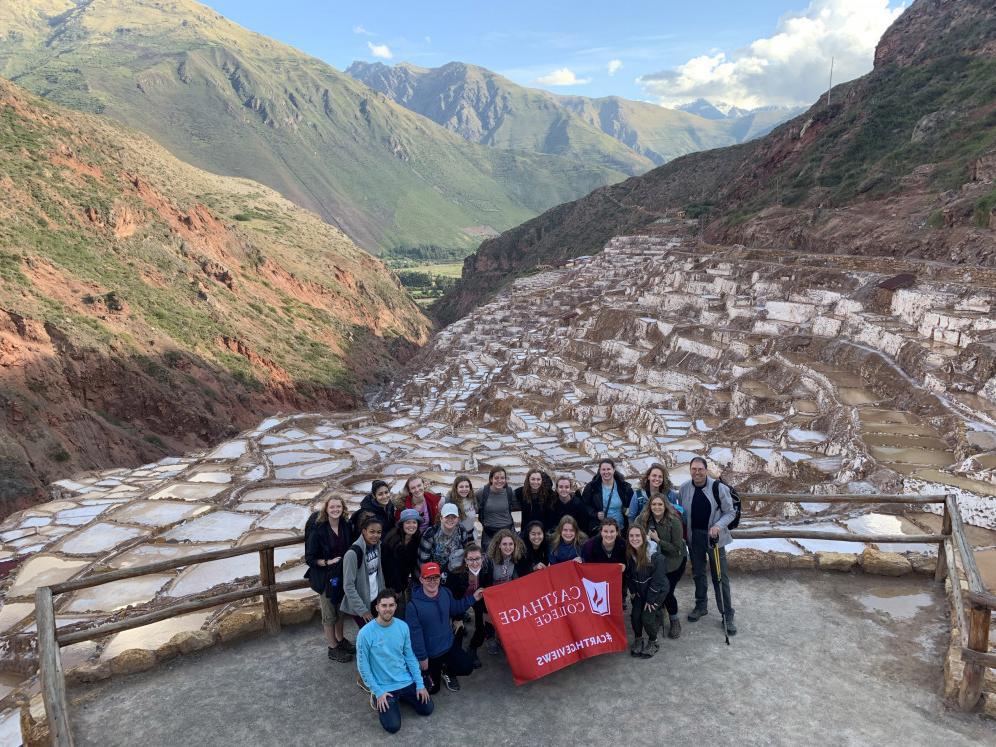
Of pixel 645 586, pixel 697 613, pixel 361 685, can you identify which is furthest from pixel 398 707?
pixel 697 613

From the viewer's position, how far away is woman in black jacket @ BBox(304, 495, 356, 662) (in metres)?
5.24

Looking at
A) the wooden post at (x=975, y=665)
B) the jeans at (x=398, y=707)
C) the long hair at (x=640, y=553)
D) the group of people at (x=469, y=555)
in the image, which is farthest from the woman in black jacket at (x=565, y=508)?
the wooden post at (x=975, y=665)

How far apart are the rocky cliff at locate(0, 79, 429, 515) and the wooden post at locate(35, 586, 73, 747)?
1231cm

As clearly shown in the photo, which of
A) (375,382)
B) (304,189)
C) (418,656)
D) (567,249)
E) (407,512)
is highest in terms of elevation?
(304,189)

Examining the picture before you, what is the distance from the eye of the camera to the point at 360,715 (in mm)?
4586

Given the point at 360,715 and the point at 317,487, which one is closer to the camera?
the point at 360,715

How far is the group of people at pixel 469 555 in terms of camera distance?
4762mm

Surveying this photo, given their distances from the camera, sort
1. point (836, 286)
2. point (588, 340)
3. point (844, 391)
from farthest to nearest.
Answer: point (588, 340) → point (836, 286) → point (844, 391)

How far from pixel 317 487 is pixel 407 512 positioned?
20.8ft

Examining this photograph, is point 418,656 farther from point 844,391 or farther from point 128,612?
point 844,391

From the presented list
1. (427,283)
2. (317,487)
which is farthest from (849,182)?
(427,283)

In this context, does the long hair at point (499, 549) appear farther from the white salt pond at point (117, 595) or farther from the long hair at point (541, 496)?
the white salt pond at point (117, 595)

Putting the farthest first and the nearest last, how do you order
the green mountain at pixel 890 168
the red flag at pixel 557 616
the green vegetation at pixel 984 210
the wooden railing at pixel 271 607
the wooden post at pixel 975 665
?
the green mountain at pixel 890 168
the green vegetation at pixel 984 210
the red flag at pixel 557 616
the wooden post at pixel 975 665
the wooden railing at pixel 271 607

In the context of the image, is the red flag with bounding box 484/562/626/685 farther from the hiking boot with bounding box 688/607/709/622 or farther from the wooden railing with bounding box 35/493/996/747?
the wooden railing with bounding box 35/493/996/747
